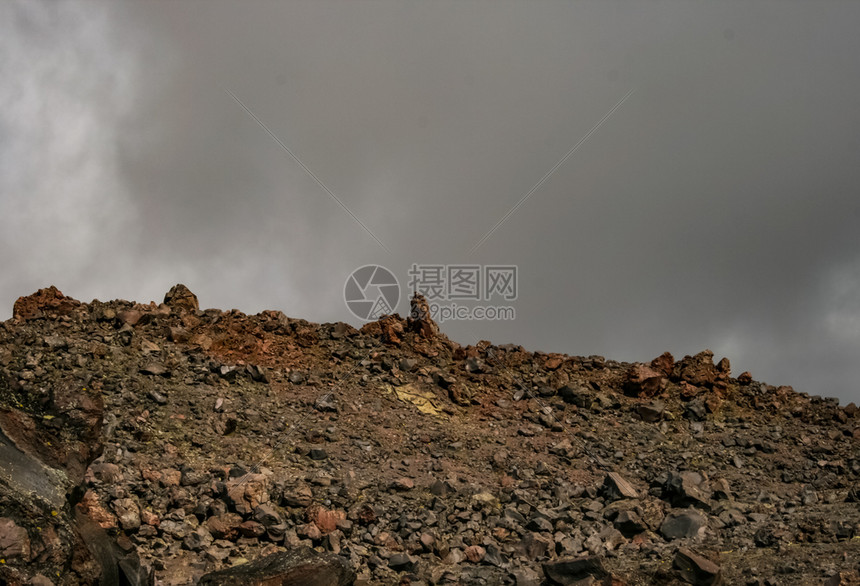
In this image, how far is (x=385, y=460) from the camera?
15398 millimetres

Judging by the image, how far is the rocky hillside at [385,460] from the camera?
32.2ft

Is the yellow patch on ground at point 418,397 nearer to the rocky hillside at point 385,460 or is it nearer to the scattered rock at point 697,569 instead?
the rocky hillside at point 385,460

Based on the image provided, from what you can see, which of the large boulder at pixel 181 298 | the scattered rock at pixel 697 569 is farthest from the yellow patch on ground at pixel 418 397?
the scattered rock at pixel 697 569

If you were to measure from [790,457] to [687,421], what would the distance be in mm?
3037

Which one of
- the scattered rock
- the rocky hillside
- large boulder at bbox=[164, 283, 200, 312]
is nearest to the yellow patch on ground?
the rocky hillside

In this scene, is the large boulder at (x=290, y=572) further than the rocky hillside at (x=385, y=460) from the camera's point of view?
No

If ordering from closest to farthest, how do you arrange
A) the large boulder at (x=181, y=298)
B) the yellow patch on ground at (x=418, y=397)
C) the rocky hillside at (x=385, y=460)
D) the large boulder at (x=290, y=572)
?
the large boulder at (x=290, y=572) < the rocky hillside at (x=385, y=460) < the yellow patch on ground at (x=418, y=397) < the large boulder at (x=181, y=298)

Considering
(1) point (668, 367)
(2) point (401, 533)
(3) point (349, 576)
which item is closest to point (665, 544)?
(2) point (401, 533)

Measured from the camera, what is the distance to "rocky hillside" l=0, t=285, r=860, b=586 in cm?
980

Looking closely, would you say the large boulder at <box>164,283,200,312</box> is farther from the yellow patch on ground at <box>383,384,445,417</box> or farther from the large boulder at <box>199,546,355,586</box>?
the large boulder at <box>199,546,355,586</box>

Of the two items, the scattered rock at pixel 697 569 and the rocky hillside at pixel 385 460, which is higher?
the rocky hillside at pixel 385 460

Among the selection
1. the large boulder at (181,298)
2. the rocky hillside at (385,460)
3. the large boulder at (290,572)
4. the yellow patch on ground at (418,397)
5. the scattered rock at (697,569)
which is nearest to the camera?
the large boulder at (290,572)

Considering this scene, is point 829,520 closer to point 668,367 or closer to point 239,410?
point 668,367

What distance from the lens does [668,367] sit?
2306 centimetres
